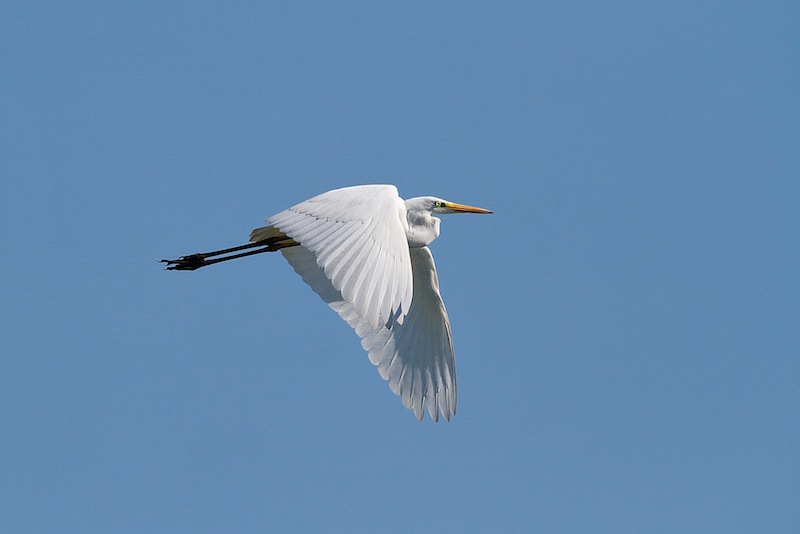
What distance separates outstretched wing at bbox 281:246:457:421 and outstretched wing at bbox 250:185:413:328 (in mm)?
2010

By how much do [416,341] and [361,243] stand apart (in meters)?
3.82

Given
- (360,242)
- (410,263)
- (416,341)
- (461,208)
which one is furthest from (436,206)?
(360,242)

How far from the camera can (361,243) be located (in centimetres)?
1039

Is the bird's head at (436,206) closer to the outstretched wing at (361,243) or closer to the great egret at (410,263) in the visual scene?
the great egret at (410,263)

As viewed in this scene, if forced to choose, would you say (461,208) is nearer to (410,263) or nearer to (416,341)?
(416,341)

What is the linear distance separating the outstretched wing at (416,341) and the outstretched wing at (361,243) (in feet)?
6.60

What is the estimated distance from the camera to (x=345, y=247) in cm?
1033

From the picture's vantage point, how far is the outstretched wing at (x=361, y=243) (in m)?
9.83

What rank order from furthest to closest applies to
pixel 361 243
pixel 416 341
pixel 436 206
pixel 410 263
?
pixel 416 341
pixel 436 206
pixel 410 263
pixel 361 243

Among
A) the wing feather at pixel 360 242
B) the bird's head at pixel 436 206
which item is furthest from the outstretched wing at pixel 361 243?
the bird's head at pixel 436 206

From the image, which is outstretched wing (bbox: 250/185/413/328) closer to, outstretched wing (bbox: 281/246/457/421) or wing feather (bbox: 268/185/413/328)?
wing feather (bbox: 268/185/413/328)

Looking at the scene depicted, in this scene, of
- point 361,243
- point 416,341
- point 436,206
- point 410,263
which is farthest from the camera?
point 416,341

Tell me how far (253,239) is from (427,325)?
95.7 inches

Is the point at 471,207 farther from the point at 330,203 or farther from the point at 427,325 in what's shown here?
the point at 330,203
